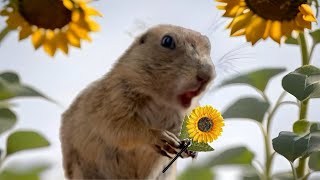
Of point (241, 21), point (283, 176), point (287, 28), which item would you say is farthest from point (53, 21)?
point (283, 176)

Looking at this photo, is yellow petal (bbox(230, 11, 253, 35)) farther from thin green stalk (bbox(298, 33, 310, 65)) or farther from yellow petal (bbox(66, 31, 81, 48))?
yellow petal (bbox(66, 31, 81, 48))

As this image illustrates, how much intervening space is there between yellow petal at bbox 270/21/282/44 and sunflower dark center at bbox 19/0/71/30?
1.69 ft

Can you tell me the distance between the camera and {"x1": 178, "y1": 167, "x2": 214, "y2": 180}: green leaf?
78 cm

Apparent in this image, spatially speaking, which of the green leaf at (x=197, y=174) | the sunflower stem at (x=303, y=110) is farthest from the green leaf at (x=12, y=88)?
the sunflower stem at (x=303, y=110)

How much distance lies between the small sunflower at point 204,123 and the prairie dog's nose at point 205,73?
0.75 feet

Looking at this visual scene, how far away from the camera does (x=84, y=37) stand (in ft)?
4.50

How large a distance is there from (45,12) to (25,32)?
71mm

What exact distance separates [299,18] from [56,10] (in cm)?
59

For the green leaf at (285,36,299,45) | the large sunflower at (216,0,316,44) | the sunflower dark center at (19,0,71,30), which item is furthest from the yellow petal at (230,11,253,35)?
the sunflower dark center at (19,0,71,30)

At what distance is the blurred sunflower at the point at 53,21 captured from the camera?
1.34 m

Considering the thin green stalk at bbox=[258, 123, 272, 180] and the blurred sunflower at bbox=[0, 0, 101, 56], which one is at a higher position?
the blurred sunflower at bbox=[0, 0, 101, 56]

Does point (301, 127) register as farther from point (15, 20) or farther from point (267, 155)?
point (15, 20)

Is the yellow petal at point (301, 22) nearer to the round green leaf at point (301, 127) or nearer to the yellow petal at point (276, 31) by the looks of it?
the yellow petal at point (276, 31)

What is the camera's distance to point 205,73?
97 cm
